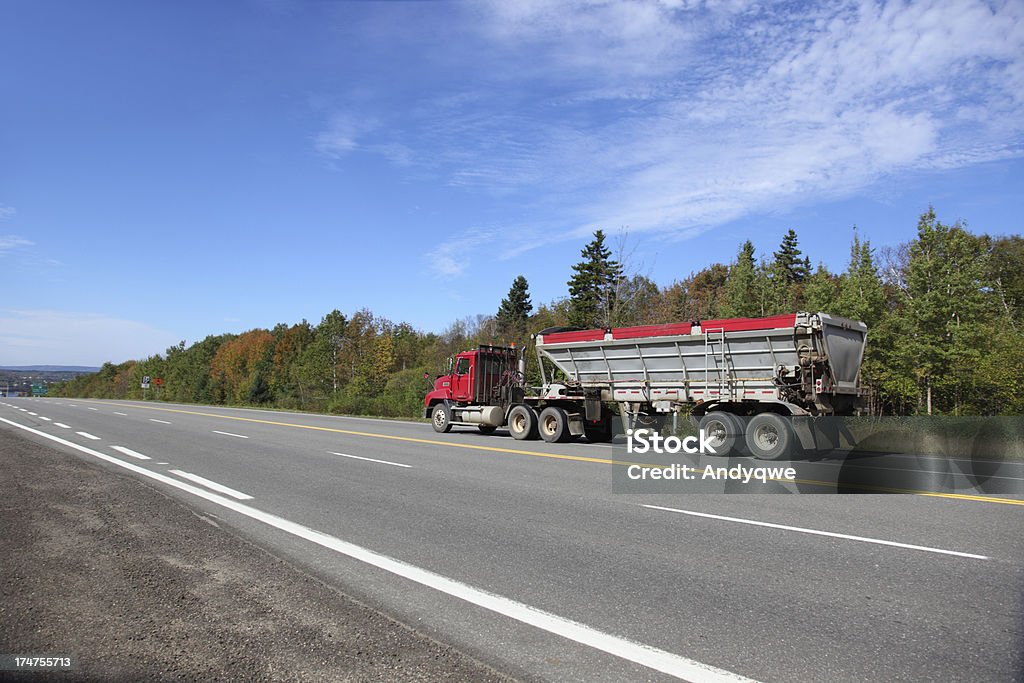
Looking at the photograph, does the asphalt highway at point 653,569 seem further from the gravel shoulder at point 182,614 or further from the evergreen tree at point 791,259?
the evergreen tree at point 791,259

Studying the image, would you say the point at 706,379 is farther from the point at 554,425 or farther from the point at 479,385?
the point at 479,385

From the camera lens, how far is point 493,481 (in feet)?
36.1

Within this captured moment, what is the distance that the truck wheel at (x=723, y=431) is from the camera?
1466cm

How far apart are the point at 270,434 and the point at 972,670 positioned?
19577 millimetres

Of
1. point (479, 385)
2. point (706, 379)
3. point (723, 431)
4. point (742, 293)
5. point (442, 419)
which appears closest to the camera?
point (723, 431)

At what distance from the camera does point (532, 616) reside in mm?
4801

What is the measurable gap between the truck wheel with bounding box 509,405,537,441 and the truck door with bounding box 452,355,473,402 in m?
2.60

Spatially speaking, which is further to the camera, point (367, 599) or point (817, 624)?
point (367, 599)

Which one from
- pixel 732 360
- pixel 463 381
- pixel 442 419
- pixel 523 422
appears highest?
pixel 732 360

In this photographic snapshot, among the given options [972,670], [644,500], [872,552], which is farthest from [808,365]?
[972,670]

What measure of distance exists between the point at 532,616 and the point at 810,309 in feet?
103

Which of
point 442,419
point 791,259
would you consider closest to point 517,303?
point 791,259

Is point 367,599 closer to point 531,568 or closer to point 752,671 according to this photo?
point 531,568

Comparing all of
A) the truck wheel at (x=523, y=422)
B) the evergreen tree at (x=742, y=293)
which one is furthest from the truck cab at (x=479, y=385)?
the evergreen tree at (x=742, y=293)
